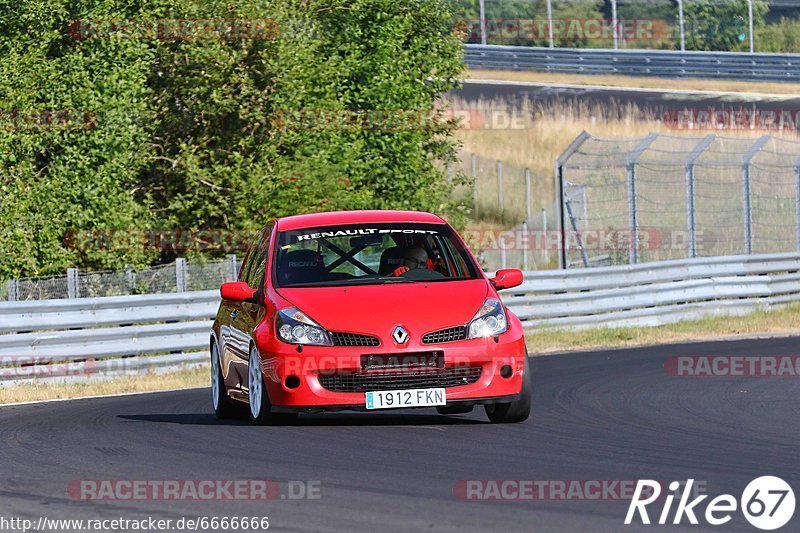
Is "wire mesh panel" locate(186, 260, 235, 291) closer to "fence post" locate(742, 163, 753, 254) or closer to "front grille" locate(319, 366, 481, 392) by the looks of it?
"fence post" locate(742, 163, 753, 254)

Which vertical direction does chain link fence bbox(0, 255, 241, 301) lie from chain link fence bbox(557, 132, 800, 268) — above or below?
above

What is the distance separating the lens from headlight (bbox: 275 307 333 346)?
34.2ft

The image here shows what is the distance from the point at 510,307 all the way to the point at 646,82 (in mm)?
30864

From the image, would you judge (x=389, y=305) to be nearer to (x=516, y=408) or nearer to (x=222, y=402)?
(x=516, y=408)

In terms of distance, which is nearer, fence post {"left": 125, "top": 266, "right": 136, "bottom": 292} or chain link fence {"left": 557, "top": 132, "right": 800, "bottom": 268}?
fence post {"left": 125, "top": 266, "right": 136, "bottom": 292}

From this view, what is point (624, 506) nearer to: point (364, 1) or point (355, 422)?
point (355, 422)

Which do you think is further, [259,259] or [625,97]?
[625,97]

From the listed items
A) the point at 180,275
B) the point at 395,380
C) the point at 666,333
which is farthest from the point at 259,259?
the point at 666,333

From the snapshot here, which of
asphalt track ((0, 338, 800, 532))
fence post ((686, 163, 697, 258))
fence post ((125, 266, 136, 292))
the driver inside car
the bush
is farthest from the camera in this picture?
fence post ((686, 163, 697, 258))

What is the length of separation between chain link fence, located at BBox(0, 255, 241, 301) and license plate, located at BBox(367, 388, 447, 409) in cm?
1004

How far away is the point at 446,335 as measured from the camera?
10398mm

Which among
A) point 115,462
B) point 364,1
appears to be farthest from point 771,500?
point 364,1
